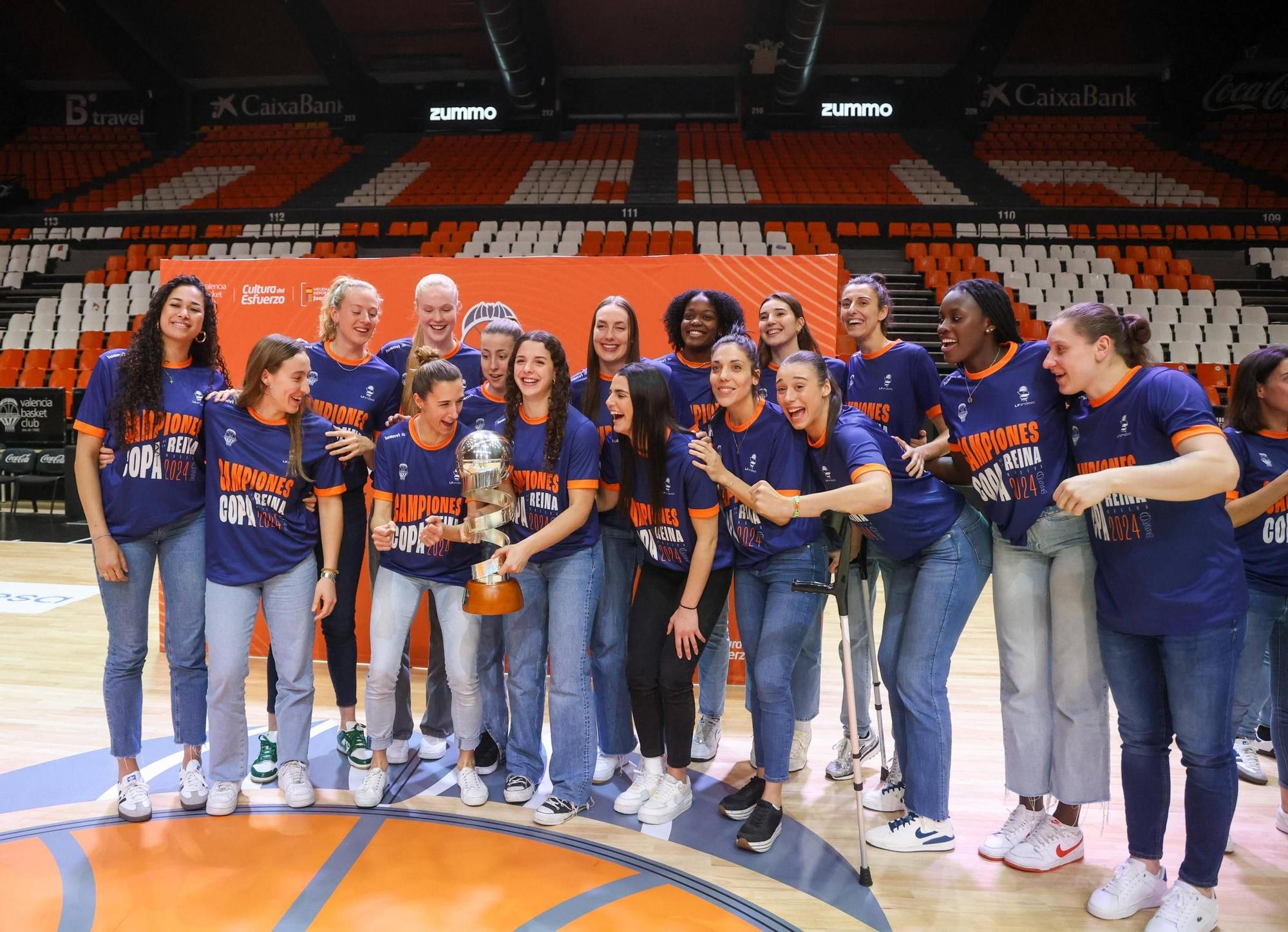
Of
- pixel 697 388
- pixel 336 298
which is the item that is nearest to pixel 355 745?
pixel 336 298

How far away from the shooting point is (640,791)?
3154 mm

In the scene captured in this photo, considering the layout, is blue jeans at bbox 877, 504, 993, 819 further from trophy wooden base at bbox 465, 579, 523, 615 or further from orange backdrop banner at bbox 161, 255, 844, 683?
orange backdrop banner at bbox 161, 255, 844, 683

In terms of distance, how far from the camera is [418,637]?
4.83 metres

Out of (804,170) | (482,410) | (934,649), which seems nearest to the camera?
(934,649)

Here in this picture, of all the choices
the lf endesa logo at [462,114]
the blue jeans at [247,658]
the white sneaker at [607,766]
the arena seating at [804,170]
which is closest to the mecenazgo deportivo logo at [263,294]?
the blue jeans at [247,658]

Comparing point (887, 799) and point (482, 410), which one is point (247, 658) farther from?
point (887, 799)

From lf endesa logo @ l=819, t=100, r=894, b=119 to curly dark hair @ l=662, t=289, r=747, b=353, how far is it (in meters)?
17.4

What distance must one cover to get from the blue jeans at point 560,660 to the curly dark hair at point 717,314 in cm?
97

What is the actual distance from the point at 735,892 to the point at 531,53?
17.2 meters

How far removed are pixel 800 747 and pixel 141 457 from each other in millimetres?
2785

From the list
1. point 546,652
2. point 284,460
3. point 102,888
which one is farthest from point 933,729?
point 102,888

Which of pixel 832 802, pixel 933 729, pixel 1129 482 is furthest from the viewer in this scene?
pixel 832 802

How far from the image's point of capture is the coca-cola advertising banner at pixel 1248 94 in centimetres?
1753

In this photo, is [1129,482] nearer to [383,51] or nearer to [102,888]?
[102,888]
